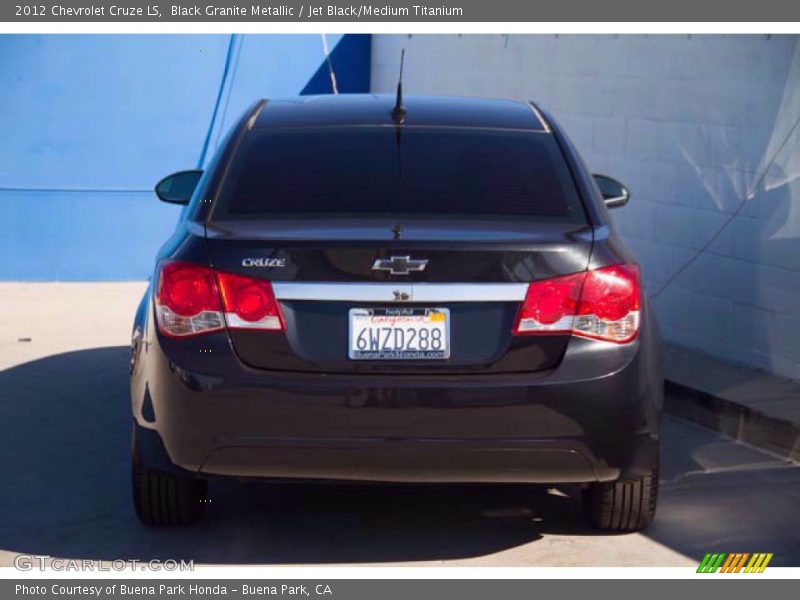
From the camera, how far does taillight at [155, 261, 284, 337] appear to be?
4891mm

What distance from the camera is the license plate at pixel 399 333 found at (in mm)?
4871

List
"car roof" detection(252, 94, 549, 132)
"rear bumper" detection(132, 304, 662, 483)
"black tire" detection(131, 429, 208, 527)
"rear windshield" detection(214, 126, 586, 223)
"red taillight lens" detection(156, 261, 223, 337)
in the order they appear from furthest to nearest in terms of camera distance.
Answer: "car roof" detection(252, 94, 549, 132)
"black tire" detection(131, 429, 208, 527)
"rear windshield" detection(214, 126, 586, 223)
"red taillight lens" detection(156, 261, 223, 337)
"rear bumper" detection(132, 304, 662, 483)

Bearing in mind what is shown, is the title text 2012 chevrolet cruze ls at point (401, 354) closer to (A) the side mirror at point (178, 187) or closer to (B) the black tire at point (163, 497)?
(B) the black tire at point (163, 497)

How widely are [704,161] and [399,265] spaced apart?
4.17 meters

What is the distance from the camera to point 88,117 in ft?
37.7

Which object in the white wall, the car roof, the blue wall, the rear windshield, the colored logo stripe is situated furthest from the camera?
the blue wall

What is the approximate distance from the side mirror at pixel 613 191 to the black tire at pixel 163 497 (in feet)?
7.21

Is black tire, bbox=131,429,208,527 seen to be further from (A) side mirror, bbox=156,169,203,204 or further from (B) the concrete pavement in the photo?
(A) side mirror, bbox=156,169,203,204

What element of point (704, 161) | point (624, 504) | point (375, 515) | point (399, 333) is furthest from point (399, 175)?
point (704, 161)

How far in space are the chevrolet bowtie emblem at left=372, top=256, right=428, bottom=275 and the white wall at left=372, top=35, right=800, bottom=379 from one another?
3427 millimetres

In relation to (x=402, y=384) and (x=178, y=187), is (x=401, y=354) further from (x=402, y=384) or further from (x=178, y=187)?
(x=178, y=187)

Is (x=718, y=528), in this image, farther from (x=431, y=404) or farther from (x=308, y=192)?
(x=308, y=192)

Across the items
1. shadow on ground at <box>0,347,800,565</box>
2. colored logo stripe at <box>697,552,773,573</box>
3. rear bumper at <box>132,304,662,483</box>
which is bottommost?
shadow on ground at <box>0,347,800,565</box>

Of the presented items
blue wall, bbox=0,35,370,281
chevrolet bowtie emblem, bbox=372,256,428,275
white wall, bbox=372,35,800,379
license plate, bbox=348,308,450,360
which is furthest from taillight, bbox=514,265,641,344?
blue wall, bbox=0,35,370,281
